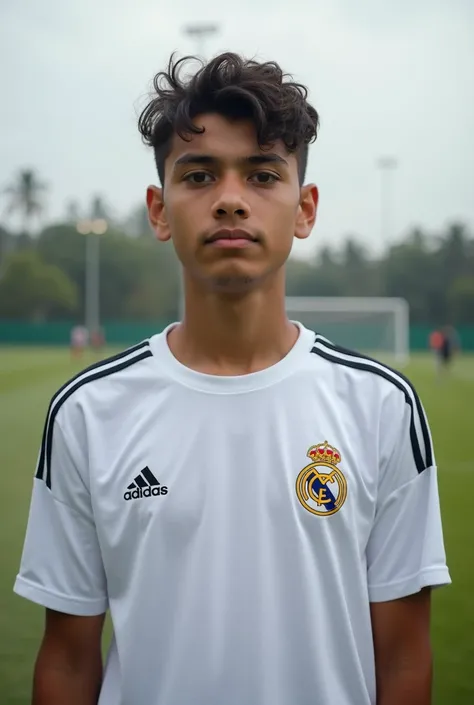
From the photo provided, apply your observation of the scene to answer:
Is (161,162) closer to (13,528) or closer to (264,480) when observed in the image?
(264,480)

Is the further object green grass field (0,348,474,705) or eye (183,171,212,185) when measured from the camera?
green grass field (0,348,474,705)

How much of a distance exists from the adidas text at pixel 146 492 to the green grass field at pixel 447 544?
4.86ft

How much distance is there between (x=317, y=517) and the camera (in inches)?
42.2

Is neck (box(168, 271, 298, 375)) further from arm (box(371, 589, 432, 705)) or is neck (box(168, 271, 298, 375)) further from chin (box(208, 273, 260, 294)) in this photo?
arm (box(371, 589, 432, 705))

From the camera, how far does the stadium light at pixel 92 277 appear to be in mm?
20438

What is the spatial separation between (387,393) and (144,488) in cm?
36

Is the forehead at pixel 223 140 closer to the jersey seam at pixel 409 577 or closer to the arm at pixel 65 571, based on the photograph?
the arm at pixel 65 571

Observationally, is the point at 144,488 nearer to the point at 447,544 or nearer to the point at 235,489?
the point at 235,489

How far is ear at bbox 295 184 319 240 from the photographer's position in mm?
1205

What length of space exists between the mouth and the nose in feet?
0.07

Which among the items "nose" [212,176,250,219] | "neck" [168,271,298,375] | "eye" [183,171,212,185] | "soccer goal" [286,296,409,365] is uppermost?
"soccer goal" [286,296,409,365]

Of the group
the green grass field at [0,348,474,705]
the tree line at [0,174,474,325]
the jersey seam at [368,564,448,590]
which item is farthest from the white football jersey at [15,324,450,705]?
the tree line at [0,174,474,325]

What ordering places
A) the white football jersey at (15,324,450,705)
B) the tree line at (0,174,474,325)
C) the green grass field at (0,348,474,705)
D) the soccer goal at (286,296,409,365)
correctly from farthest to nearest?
the tree line at (0,174,474,325) → the soccer goal at (286,296,409,365) → the green grass field at (0,348,474,705) → the white football jersey at (15,324,450,705)

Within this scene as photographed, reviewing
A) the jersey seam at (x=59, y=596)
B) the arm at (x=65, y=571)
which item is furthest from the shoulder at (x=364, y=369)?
the jersey seam at (x=59, y=596)
